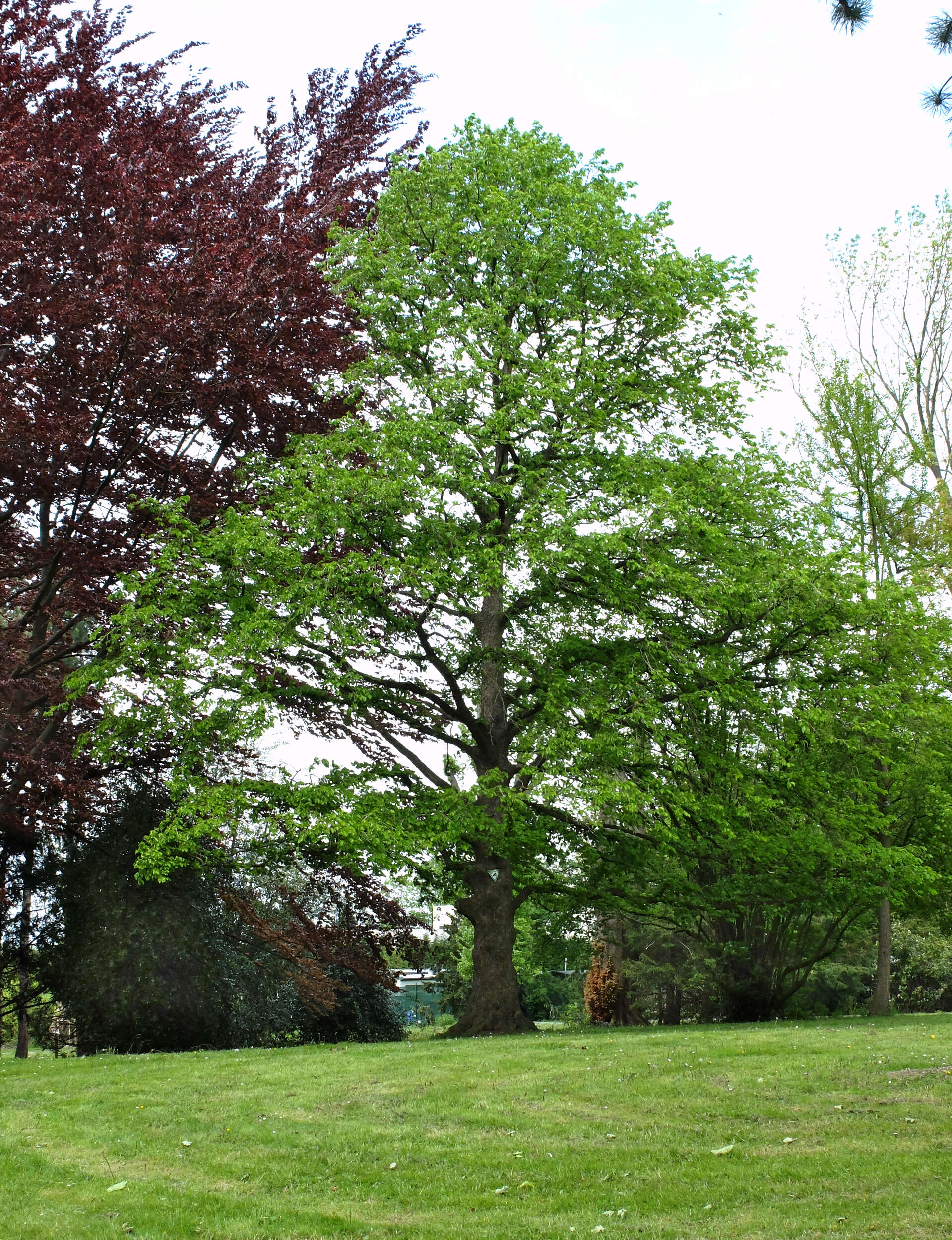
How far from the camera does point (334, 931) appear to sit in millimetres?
14758

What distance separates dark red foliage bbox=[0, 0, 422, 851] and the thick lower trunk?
5.83 meters

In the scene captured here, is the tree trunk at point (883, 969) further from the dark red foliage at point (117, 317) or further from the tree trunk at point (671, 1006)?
the dark red foliage at point (117, 317)

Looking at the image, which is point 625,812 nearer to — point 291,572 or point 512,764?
point 512,764

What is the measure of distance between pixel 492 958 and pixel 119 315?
10.1m

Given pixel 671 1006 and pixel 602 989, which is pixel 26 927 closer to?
pixel 602 989

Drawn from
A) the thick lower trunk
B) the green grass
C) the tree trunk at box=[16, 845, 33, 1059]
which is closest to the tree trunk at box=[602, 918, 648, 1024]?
the thick lower trunk

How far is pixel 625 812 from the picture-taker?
1433 cm

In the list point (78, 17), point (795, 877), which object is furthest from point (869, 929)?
point (78, 17)

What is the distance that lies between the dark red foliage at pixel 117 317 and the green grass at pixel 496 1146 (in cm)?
505

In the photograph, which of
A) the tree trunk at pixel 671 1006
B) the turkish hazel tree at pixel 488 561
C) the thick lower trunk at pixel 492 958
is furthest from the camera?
the tree trunk at pixel 671 1006

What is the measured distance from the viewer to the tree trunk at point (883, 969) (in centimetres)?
2045

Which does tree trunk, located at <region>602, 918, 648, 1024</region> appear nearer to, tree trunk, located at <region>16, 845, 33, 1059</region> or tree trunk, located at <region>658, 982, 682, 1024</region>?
tree trunk, located at <region>658, 982, 682, 1024</region>

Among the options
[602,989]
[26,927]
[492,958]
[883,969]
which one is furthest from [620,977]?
[26,927]

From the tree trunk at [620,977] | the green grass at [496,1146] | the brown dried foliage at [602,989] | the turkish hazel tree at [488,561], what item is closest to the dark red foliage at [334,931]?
the turkish hazel tree at [488,561]
